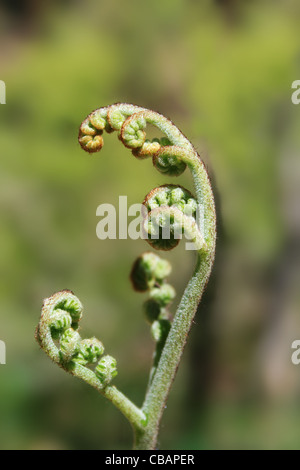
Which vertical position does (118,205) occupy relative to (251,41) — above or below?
below

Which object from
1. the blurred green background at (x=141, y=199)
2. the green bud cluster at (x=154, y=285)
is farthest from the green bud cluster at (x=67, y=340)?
the blurred green background at (x=141, y=199)

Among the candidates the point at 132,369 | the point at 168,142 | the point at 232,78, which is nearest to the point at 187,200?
the point at 168,142

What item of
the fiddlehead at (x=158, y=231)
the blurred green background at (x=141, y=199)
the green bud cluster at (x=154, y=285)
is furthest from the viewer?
the blurred green background at (x=141, y=199)

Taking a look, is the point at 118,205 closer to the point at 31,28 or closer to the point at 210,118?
the point at 210,118

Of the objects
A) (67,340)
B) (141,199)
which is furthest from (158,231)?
(141,199)

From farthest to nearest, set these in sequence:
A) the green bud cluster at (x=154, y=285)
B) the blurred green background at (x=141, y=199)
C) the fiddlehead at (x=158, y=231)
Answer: the blurred green background at (x=141, y=199)
the green bud cluster at (x=154, y=285)
the fiddlehead at (x=158, y=231)

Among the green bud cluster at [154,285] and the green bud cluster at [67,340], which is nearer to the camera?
the green bud cluster at [67,340]

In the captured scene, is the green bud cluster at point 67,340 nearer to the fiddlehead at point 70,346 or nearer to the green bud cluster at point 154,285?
the fiddlehead at point 70,346

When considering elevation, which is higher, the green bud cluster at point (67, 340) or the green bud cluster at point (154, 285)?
the green bud cluster at point (154, 285)
